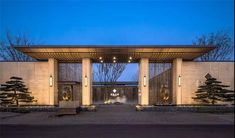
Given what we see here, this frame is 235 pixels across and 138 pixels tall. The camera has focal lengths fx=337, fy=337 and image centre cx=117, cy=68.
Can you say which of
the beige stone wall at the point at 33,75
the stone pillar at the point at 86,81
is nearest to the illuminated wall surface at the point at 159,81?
the stone pillar at the point at 86,81

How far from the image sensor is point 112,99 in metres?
35.2

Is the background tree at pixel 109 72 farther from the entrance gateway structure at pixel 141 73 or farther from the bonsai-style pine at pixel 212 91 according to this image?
the bonsai-style pine at pixel 212 91

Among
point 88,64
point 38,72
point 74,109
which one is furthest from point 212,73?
point 38,72

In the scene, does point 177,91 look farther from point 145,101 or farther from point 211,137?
point 211,137

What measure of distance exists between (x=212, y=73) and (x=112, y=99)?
1129cm

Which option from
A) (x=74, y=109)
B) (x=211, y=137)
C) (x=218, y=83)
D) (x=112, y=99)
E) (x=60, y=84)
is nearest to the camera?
(x=211, y=137)

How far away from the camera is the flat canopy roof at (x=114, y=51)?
25.0 meters

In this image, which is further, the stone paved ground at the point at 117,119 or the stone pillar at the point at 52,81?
Result: the stone pillar at the point at 52,81

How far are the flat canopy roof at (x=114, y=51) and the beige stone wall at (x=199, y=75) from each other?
3.88 ft

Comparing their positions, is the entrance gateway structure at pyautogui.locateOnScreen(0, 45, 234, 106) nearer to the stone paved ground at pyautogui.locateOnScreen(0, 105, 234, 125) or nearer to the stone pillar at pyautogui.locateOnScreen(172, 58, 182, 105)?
the stone pillar at pyautogui.locateOnScreen(172, 58, 182, 105)

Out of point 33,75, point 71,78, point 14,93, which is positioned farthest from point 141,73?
point 14,93

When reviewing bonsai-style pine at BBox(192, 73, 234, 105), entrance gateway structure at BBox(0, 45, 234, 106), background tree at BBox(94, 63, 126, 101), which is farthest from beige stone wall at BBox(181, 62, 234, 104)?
background tree at BBox(94, 63, 126, 101)

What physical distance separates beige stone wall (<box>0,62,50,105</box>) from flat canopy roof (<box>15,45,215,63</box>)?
3.61 ft

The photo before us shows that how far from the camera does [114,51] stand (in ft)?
85.0
